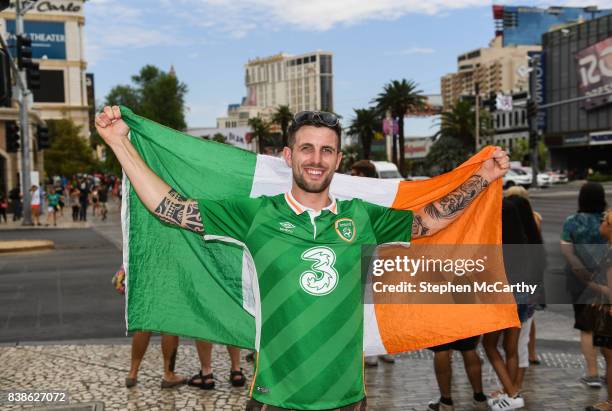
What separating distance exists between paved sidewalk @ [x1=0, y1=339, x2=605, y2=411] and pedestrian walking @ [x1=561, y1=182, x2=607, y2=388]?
324 mm

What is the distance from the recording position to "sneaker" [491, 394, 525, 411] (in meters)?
5.43

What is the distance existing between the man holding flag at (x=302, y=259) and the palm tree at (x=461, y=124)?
68.0 m

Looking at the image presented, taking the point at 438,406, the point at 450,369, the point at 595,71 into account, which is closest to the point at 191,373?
the point at 438,406

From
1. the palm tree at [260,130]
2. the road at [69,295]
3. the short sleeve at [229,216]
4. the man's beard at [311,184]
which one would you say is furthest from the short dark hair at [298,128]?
the palm tree at [260,130]

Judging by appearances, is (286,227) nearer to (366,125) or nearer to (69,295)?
(69,295)

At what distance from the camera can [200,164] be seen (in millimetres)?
3902

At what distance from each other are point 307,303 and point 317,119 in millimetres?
840

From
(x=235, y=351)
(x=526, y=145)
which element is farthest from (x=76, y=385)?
(x=526, y=145)

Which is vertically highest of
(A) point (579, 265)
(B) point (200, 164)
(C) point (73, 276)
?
(B) point (200, 164)

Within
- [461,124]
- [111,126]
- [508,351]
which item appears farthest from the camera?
[461,124]

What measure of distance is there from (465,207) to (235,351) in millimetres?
3294

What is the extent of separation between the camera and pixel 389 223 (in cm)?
335

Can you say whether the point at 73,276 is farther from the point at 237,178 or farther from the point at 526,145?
the point at 526,145

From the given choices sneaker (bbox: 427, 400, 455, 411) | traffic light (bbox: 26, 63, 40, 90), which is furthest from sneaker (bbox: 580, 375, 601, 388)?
traffic light (bbox: 26, 63, 40, 90)
